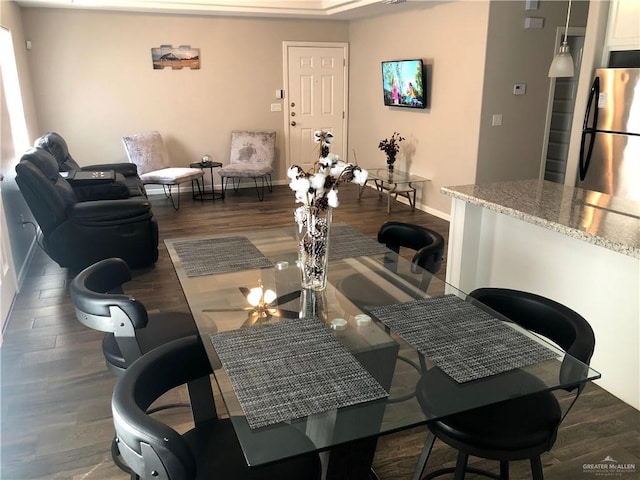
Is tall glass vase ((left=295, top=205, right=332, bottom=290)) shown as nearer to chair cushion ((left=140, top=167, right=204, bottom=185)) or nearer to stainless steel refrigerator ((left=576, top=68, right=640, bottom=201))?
stainless steel refrigerator ((left=576, top=68, right=640, bottom=201))

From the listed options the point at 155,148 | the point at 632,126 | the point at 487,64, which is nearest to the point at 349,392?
the point at 632,126

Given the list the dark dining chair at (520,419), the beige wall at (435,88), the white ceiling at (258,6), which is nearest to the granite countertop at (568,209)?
the dark dining chair at (520,419)

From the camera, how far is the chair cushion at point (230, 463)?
1357 mm

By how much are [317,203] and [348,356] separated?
616 mm

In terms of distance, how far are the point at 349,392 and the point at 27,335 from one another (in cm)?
268

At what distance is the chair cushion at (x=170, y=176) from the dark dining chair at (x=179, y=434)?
4796mm

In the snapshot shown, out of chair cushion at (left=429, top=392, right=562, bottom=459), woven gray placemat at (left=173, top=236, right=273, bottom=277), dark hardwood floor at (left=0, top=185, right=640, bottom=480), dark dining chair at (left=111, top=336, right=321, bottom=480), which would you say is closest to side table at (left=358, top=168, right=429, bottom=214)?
dark hardwood floor at (left=0, top=185, right=640, bottom=480)

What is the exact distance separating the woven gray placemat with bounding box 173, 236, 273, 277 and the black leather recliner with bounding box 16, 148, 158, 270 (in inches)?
71.5

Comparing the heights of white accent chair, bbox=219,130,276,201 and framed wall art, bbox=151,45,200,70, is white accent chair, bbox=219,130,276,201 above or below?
below

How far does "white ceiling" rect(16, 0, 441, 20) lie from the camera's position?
5.77 metres

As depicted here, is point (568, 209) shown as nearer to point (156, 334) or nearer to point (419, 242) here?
point (419, 242)

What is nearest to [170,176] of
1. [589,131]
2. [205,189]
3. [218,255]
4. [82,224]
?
[205,189]

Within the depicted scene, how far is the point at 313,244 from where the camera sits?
1929 millimetres

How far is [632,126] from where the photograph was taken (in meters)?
3.95
